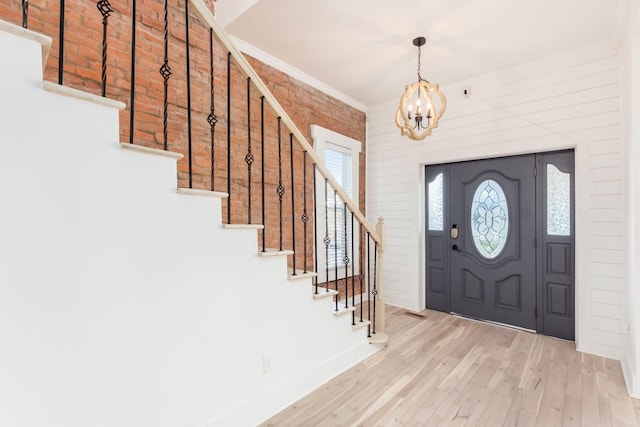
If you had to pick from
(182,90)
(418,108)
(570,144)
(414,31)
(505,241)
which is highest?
(414,31)

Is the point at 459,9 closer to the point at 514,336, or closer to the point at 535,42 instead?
the point at 535,42

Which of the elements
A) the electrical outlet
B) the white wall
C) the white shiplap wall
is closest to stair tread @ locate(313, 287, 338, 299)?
the electrical outlet

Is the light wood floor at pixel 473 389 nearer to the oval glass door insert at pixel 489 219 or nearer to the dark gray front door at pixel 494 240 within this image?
the dark gray front door at pixel 494 240

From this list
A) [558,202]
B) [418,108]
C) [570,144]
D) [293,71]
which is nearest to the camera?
[418,108]

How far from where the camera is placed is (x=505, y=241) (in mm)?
3795

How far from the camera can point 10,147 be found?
3.89 ft

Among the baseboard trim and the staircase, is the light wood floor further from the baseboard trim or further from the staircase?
the staircase

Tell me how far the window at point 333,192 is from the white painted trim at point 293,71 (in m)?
0.56

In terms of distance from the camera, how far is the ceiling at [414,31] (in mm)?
2605

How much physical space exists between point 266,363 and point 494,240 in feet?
10.5

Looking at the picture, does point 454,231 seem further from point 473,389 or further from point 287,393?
point 287,393

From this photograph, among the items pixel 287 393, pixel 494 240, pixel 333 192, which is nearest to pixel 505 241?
pixel 494 240

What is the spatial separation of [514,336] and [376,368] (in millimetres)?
1881

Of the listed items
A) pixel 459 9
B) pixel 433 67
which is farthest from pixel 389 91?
pixel 459 9
